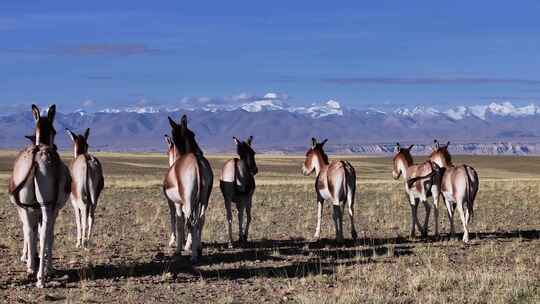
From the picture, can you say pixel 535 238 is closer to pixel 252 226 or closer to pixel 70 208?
pixel 252 226

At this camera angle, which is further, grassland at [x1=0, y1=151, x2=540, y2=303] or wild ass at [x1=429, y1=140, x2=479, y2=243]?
wild ass at [x1=429, y1=140, x2=479, y2=243]

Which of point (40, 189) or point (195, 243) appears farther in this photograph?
point (195, 243)

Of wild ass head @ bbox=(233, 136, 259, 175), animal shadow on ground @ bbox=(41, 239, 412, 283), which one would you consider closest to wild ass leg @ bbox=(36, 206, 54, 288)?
animal shadow on ground @ bbox=(41, 239, 412, 283)

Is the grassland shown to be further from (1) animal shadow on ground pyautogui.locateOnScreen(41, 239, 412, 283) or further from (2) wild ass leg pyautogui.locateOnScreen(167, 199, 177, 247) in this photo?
(2) wild ass leg pyautogui.locateOnScreen(167, 199, 177, 247)

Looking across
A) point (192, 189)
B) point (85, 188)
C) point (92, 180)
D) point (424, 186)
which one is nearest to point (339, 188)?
point (424, 186)

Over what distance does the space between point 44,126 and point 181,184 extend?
9.74 ft

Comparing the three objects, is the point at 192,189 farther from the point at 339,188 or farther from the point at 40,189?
the point at 339,188

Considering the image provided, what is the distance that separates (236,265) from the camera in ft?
51.9

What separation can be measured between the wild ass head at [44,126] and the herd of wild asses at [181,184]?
0.02 meters

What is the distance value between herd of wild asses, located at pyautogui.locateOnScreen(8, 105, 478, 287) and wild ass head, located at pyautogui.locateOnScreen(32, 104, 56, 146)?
0.06 feet

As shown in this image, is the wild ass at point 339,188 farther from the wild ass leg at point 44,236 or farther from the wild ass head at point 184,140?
the wild ass leg at point 44,236

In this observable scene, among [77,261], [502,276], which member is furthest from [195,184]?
[502,276]

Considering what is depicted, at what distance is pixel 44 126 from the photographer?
14023 mm

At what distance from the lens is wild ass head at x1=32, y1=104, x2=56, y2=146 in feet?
45.5
